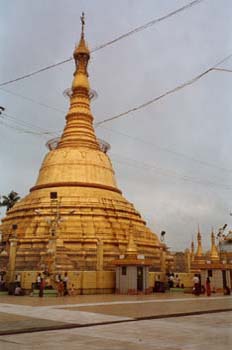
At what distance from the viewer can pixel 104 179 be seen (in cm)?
4678

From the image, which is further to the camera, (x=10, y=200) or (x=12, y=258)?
(x=10, y=200)

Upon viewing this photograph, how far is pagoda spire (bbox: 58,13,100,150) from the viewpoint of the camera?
4834cm

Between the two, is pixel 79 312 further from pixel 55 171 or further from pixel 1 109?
pixel 55 171

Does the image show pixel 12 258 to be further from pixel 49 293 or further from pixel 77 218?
pixel 49 293

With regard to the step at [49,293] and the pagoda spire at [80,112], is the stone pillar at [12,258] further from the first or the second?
the pagoda spire at [80,112]

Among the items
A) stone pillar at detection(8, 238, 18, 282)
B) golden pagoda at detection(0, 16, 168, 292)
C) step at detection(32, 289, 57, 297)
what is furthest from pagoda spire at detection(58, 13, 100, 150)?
step at detection(32, 289, 57, 297)

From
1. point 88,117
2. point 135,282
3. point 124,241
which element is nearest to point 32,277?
point 135,282

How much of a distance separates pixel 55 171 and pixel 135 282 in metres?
15.6

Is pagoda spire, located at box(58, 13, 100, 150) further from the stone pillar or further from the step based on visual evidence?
the step

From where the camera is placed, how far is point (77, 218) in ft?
136

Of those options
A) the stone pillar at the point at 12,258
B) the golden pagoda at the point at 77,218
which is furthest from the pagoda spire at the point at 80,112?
the stone pillar at the point at 12,258

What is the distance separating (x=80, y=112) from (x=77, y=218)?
42.2ft

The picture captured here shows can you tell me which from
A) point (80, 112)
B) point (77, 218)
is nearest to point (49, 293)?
point (77, 218)

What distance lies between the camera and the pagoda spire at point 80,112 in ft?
A: 159
